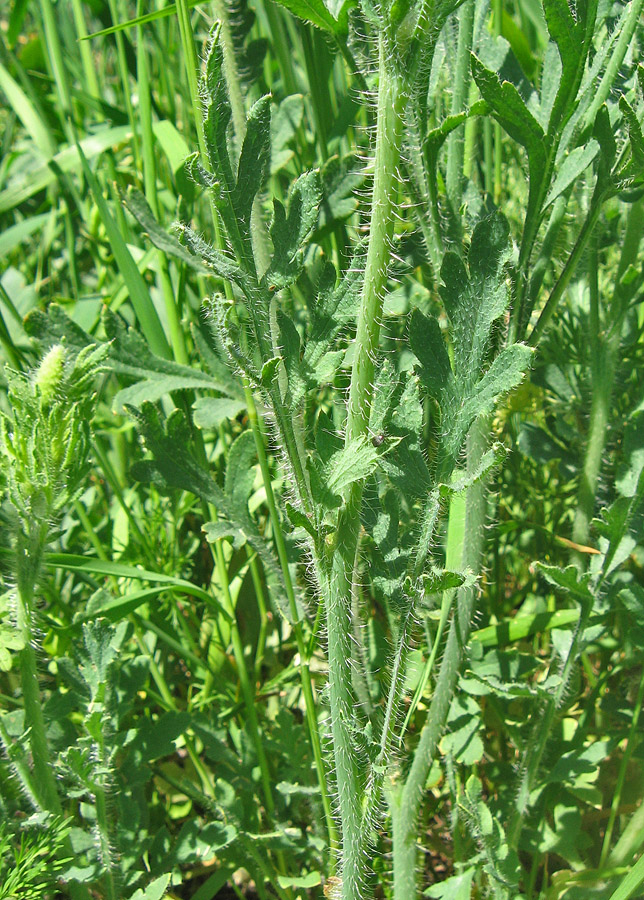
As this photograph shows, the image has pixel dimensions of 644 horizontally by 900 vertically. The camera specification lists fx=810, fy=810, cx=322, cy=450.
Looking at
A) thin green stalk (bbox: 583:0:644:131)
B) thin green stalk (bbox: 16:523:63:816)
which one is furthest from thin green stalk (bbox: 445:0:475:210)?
thin green stalk (bbox: 16:523:63:816)

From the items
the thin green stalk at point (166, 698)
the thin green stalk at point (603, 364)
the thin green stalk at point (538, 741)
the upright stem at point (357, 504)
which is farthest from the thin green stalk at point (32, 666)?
the thin green stalk at point (603, 364)

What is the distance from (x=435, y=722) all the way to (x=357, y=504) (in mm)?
377

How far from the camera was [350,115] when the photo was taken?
128 cm

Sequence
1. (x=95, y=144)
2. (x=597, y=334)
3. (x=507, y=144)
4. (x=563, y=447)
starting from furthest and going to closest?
(x=95, y=144), (x=507, y=144), (x=563, y=447), (x=597, y=334)

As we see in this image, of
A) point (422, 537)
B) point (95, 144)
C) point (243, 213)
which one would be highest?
point (95, 144)

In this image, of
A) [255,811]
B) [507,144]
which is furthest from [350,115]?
[255,811]

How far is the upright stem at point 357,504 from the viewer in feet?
2.50

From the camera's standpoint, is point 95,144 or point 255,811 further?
point 95,144

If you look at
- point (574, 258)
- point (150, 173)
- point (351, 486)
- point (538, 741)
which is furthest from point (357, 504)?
point (150, 173)

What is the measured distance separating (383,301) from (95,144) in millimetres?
1174

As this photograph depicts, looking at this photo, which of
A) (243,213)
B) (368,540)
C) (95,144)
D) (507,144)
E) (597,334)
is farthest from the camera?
(95,144)

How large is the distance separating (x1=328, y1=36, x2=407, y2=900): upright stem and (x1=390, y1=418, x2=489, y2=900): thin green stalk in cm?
7

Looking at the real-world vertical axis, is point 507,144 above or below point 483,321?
above

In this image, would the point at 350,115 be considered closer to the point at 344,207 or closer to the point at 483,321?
the point at 344,207
